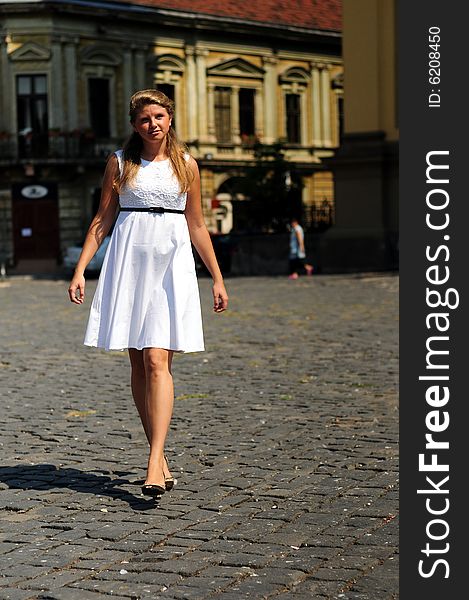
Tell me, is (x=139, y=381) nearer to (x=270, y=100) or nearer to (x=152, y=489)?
(x=152, y=489)

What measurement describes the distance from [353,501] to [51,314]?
16.1 m

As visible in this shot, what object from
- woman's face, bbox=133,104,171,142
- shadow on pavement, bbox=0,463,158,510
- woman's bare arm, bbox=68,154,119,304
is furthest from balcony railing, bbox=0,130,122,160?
woman's face, bbox=133,104,171,142

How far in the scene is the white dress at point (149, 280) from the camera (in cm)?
695

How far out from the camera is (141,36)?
5719 cm

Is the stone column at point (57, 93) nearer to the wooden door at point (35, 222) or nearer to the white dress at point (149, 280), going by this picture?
the wooden door at point (35, 222)

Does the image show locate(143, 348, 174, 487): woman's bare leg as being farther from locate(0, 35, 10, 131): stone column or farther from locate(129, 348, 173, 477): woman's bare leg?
locate(0, 35, 10, 131): stone column

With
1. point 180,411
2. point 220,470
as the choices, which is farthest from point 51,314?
point 220,470

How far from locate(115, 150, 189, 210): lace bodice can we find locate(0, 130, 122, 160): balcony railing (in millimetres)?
47786

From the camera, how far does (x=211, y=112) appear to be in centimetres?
5931

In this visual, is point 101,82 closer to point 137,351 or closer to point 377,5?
point 377,5

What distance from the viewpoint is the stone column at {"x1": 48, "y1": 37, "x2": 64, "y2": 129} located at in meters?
54.8

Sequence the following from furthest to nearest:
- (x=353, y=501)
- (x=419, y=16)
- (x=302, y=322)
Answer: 1. (x=302, y=322)
2. (x=353, y=501)
3. (x=419, y=16)

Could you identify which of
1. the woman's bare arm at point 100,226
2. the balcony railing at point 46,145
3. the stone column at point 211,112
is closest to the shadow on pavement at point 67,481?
the woman's bare arm at point 100,226

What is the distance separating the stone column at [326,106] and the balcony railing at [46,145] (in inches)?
487
